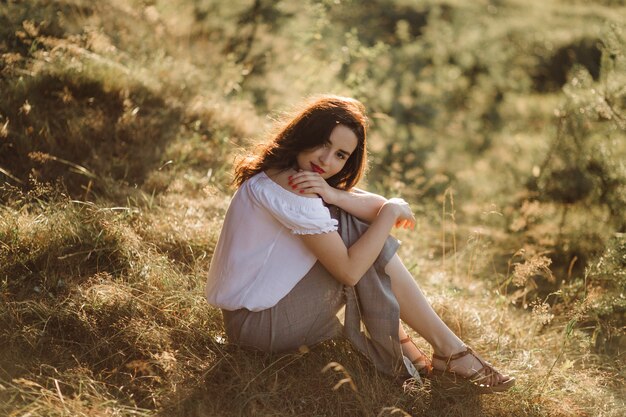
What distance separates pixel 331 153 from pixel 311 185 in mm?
207

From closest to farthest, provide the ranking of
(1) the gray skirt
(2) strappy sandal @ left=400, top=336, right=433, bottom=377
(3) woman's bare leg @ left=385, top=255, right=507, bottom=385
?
(1) the gray skirt < (3) woman's bare leg @ left=385, top=255, right=507, bottom=385 < (2) strappy sandal @ left=400, top=336, right=433, bottom=377

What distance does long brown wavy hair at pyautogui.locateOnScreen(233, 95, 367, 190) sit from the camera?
269cm

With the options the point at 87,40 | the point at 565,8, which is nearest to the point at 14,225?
the point at 87,40

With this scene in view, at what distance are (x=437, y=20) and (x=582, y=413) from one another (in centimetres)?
860

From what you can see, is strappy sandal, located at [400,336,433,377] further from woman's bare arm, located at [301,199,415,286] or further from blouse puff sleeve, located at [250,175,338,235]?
blouse puff sleeve, located at [250,175,338,235]

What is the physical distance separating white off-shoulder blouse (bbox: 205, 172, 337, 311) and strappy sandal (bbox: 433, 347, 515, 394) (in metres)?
0.78

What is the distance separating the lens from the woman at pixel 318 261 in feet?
8.41

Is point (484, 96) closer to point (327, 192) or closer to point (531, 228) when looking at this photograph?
point (531, 228)

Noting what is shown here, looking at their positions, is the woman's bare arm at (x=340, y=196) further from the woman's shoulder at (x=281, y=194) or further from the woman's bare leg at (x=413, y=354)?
the woman's bare leg at (x=413, y=354)

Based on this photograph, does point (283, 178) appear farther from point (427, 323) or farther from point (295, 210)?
point (427, 323)

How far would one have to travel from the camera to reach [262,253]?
2.61m

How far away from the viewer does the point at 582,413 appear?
2.90 meters

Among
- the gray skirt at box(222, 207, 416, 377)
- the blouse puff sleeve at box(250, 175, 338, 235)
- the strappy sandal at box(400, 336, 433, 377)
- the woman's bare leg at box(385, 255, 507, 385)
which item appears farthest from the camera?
the strappy sandal at box(400, 336, 433, 377)

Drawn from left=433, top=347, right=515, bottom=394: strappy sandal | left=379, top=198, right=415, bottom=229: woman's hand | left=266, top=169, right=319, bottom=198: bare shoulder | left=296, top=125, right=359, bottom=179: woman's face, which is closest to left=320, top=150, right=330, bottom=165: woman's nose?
left=296, top=125, right=359, bottom=179: woman's face
